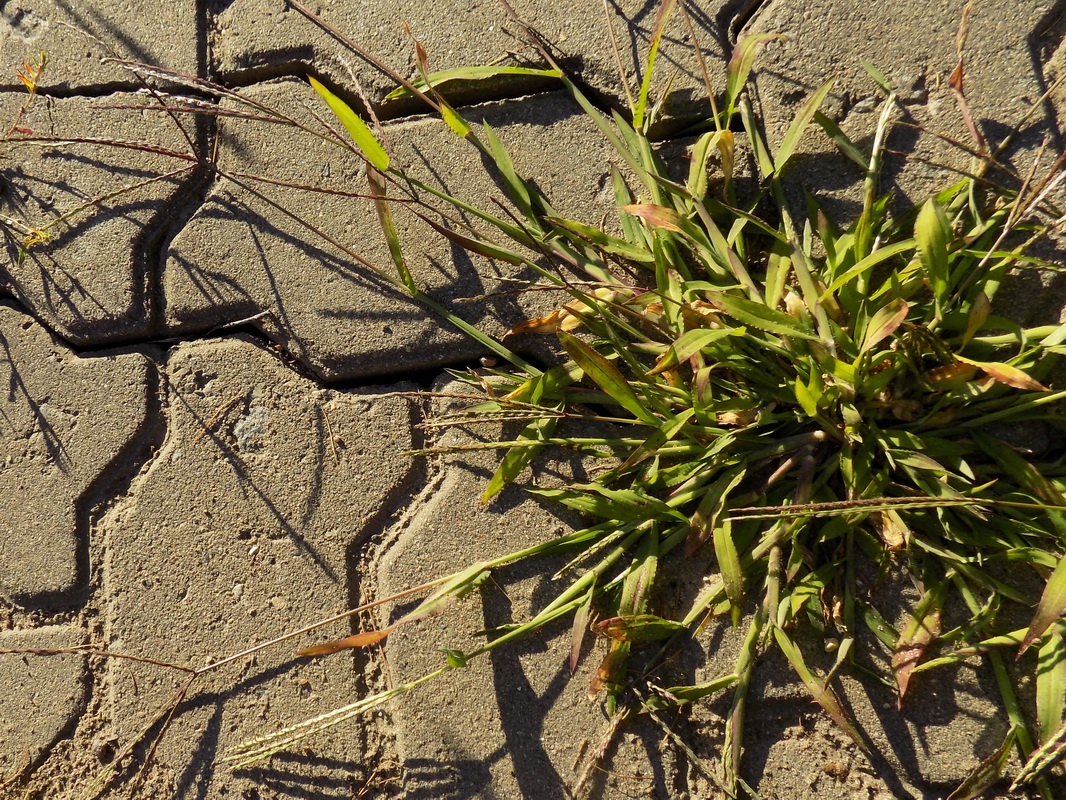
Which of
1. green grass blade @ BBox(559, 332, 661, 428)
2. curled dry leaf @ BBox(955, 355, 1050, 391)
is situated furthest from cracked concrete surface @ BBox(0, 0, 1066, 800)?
curled dry leaf @ BBox(955, 355, 1050, 391)

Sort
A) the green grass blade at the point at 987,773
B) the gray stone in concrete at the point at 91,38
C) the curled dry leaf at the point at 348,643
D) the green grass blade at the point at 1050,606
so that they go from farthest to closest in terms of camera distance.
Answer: the gray stone in concrete at the point at 91,38 < the curled dry leaf at the point at 348,643 < the green grass blade at the point at 987,773 < the green grass blade at the point at 1050,606

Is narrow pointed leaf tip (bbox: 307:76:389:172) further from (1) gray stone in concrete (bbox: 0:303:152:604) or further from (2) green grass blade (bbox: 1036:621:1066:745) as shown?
(2) green grass blade (bbox: 1036:621:1066:745)

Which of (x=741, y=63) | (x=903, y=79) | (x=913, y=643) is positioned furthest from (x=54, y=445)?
(x=903, y=79)

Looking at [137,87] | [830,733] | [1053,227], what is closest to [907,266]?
[1053,227]

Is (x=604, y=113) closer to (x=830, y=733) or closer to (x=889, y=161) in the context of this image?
(x=889, y=161)

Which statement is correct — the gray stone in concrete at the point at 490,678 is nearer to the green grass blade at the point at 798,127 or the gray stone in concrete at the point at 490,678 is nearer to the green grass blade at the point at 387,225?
the green grass blade at the point at 387,225

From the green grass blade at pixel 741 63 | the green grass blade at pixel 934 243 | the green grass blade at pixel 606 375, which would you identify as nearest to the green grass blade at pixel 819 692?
the green grass blade at pixel 606 375

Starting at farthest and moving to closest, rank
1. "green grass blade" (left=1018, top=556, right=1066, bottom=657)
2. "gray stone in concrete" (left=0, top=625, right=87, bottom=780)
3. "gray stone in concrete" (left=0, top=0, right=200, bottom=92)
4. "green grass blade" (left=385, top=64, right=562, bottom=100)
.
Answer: "gray stone in concrete" (left=0, top=0, right=200, bottom=92) < "gray stone in concrete" (left=0, top=625, right=87, bottom=780) < "green grass blade" (left=385, top=64, right=562, bottom=100) < "green grass blade" (left=1018, top=556, right=1066, bottom=657)
